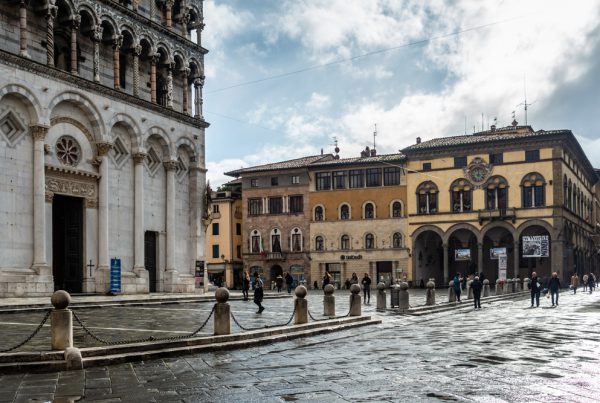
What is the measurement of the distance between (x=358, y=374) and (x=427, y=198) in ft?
168

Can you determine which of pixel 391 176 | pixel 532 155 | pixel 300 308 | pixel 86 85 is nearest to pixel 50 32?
pixel 86 85

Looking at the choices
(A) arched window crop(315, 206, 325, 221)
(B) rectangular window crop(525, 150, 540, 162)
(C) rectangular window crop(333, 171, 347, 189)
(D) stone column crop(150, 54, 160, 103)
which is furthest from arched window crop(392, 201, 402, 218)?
(D) stone column crop(150, 54, 160, 103)

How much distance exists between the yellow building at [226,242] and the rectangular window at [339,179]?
11.0 meters

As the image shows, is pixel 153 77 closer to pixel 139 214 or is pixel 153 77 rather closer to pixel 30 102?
pixel 139 214

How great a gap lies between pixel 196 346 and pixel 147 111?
21710 millimetres

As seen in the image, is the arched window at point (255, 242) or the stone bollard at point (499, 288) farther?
the arched window at point (255, 242)

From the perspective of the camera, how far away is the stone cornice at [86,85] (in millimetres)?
25828

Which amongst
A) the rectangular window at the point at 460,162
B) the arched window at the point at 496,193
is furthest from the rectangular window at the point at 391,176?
the arched window at the point at 496,193

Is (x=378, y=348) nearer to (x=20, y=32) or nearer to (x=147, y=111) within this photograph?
(x=20, y=32)

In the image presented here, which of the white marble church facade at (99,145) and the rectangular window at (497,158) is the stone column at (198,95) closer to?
the white marble church facade at (99,145)

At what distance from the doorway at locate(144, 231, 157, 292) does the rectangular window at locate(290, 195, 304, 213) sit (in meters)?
29.9

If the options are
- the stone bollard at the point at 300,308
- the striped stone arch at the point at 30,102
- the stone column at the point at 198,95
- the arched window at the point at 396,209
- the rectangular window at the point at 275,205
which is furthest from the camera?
the rectangular window at the point at 275,205

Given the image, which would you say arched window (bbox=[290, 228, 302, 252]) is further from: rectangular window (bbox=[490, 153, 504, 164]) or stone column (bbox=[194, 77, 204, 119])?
stone column (bbox=[194, 77, 204, 119])

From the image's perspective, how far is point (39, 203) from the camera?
26.2 metres
